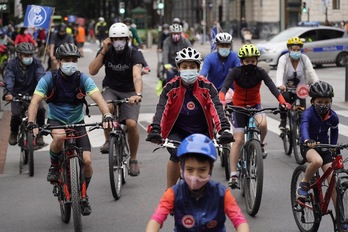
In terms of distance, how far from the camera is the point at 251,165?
8344 millimetres

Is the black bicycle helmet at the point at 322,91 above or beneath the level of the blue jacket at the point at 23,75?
above

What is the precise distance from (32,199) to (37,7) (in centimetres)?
1087

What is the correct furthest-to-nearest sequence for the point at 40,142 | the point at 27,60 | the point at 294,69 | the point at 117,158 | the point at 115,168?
the point at 40,142, the point at 294,69, the point at 27,60, the point at 117,158, the point at 115,168

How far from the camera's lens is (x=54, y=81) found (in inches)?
309

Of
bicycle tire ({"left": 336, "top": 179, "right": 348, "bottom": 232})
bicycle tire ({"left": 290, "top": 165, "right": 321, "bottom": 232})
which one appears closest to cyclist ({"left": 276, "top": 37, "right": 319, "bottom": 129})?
bicycle tire ({"left": 290, "top": 165, "right": 321, "bottom": 232})

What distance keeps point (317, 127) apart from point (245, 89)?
233 centimetres

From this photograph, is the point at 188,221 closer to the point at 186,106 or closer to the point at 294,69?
the point at 186,106

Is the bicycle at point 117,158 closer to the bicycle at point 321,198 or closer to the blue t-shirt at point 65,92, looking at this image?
the blue t-shirt at point 65,92

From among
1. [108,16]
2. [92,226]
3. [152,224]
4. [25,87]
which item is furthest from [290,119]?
[108,16]

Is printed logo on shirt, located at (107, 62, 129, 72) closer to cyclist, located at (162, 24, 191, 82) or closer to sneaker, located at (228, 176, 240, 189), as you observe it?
sneaker, located at (228, 176, 240, 189)

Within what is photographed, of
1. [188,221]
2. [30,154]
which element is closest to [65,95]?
[30,154]

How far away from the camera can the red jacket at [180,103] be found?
282 inches

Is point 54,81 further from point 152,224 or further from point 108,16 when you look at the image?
point 108,16

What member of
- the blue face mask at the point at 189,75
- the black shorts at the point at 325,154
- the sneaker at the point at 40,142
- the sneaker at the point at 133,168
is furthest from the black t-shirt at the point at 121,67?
the black shorts at the point at 325,154
